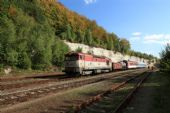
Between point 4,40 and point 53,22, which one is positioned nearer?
point 4,40

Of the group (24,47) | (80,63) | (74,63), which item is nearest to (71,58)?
(74,63)

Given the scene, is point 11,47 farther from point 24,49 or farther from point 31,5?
point 31,5

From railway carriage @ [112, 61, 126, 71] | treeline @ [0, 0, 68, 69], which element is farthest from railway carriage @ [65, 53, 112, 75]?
railway carriage @ [112, 61, 126, 71]

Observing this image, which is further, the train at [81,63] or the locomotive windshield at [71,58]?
the locomotive windshield at [71,58]

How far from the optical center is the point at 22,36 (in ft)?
160

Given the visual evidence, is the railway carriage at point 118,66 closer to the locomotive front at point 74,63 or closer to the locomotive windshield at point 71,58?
the locomotive windshield at point 71,58

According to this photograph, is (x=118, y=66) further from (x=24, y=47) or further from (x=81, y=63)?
(x=81, y=63)

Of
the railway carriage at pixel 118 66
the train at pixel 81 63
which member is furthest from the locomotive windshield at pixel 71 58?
the railway carriage at pixel 118 66

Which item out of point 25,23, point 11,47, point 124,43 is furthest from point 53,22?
point 124,43

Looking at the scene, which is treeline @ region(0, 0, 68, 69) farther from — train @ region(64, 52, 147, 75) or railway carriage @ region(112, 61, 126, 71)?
railway carriage @ region(112, 61, 126, 71)

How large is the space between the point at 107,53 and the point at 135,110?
115 meters

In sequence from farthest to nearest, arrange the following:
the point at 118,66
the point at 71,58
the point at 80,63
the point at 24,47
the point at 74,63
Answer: the point at 118,66 → the point at 24,47 → the point at 71,58 → the point at 80,63 → the point at 74,63

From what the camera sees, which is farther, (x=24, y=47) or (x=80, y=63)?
(x=24, y=47)

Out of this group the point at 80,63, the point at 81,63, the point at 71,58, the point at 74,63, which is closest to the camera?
the point at 74,63
